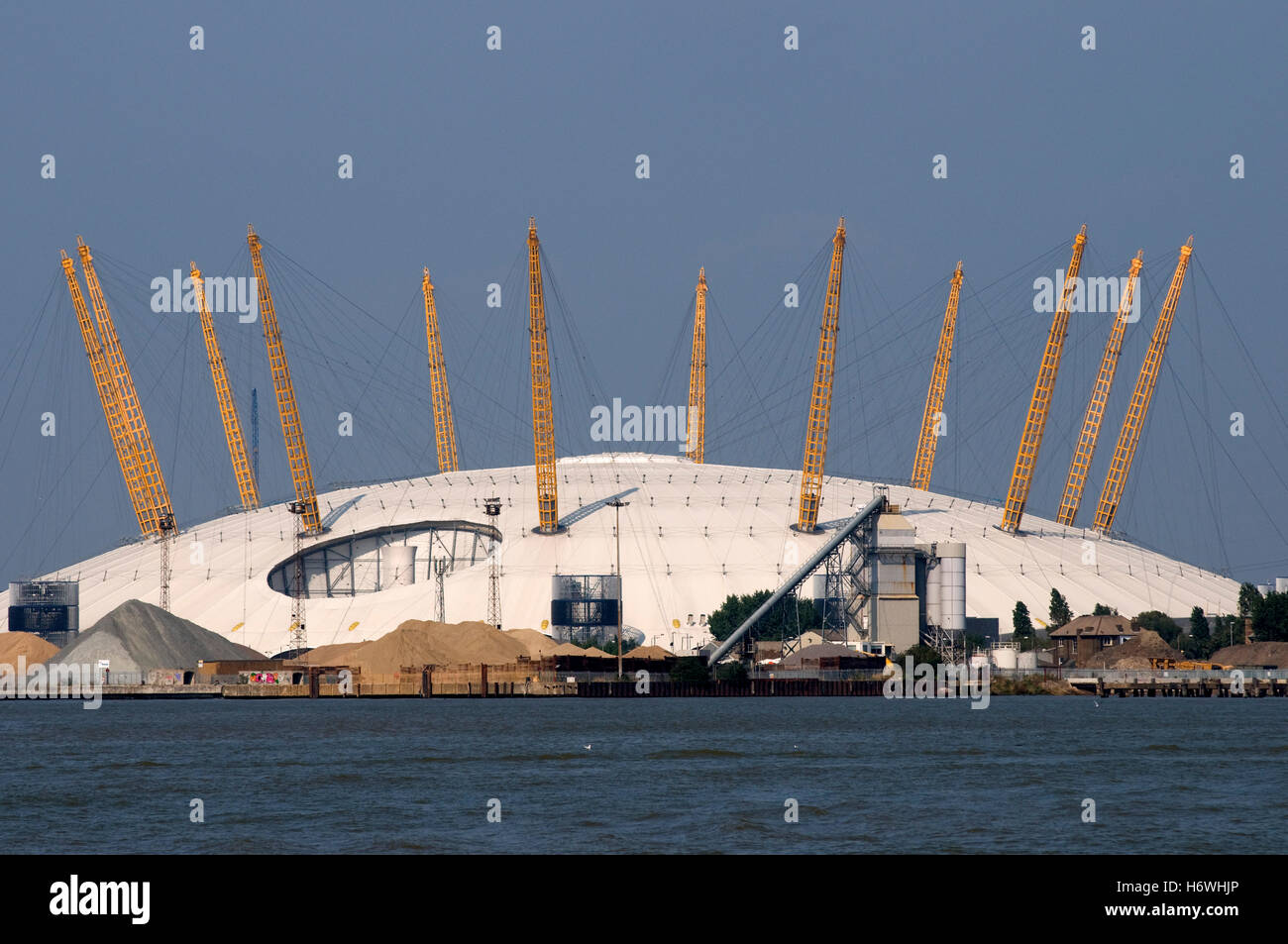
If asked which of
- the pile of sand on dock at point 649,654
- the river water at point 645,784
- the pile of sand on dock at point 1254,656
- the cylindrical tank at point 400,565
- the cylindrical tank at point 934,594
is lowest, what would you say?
the river water at point 645,784

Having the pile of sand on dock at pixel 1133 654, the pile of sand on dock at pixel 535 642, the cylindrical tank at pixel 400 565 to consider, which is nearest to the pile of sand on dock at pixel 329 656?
the pile of sand on dock at pixel 535 642

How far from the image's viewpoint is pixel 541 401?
566 ft

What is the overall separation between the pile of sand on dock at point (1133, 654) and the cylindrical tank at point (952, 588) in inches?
462

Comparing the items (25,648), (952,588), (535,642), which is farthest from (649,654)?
→ (25,648)

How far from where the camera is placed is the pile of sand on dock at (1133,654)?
15300 cm

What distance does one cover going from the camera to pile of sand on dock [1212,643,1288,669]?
155 meters

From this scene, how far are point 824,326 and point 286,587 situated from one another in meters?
60.5

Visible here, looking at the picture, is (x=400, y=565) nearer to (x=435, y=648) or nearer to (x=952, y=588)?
(x=435, y=648)

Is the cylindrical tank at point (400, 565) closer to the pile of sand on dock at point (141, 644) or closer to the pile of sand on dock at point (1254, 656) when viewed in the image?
the pile of sand on dock at point (141, 644)

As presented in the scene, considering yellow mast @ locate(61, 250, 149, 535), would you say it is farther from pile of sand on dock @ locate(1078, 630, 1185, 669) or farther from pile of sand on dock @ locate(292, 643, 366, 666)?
pile of sand on dock @ locate(1078, 630, 1185, 669)

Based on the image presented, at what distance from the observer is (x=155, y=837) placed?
155 feet

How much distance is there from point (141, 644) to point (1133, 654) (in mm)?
86419
